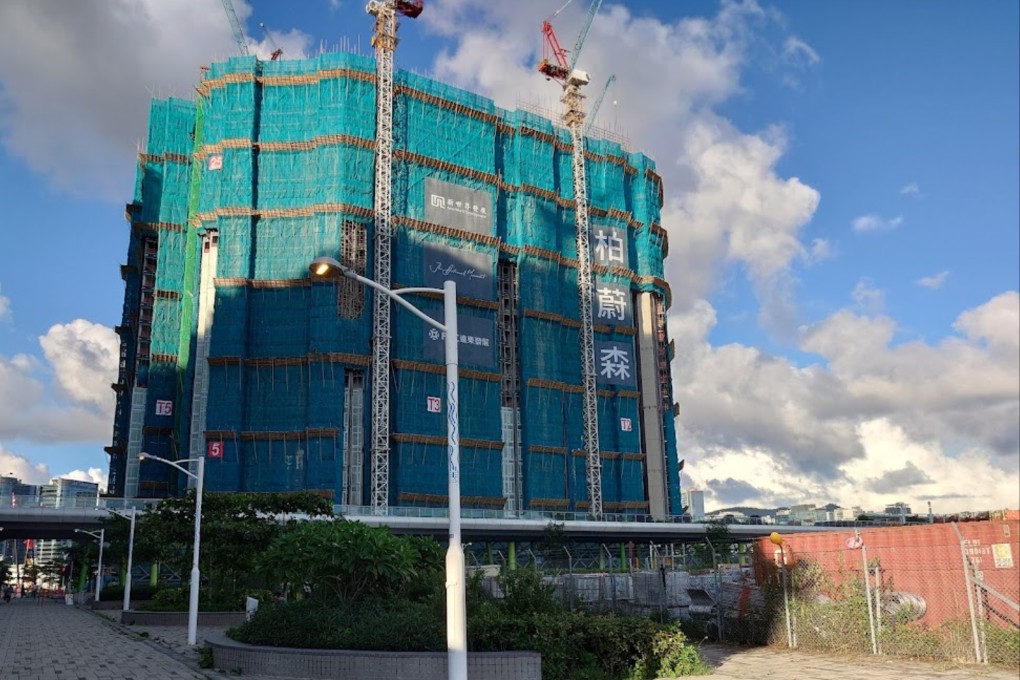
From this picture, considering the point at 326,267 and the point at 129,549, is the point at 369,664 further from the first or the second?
the point at 129,549

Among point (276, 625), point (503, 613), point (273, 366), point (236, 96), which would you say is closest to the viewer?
point (503, 613)

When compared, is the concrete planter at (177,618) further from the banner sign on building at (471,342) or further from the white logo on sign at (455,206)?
the white logo on sign at (455,206)

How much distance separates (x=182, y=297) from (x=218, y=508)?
63043 millimetres

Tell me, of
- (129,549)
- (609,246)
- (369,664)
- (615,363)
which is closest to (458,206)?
(609,246)

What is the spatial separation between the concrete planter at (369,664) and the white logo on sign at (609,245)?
3828 inches

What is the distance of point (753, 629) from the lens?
2542 centimetres

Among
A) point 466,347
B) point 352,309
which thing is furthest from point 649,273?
point 352,309

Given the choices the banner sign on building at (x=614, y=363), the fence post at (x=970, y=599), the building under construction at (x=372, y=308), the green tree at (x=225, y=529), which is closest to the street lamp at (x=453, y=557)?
the fence post at (x=970, y=599)

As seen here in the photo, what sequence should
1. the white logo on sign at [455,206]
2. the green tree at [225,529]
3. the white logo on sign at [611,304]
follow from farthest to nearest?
the white logo on sign at [611,304] < the white logo on sign at [455,206] < the green tree at [225,529]

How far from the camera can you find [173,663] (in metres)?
24.8

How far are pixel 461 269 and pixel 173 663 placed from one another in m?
76.8

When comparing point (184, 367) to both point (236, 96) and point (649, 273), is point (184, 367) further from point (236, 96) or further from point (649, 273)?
point (649, 273)

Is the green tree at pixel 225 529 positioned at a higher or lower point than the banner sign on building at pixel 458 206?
lower

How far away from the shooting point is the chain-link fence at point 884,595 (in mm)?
19016
